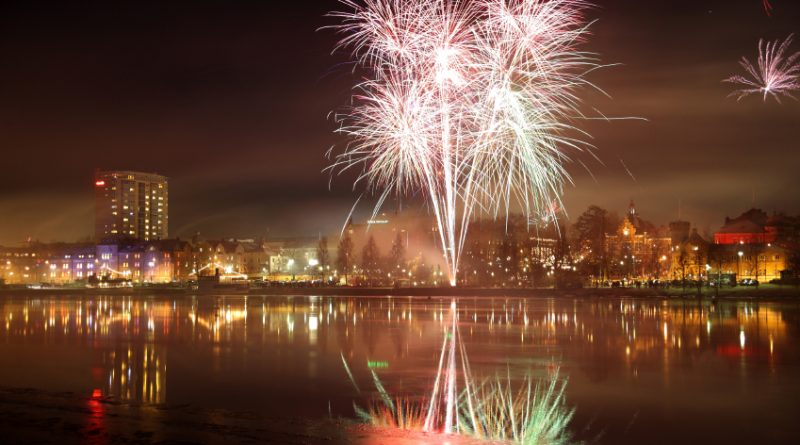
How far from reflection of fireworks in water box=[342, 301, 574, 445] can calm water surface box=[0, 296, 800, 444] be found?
0.39m

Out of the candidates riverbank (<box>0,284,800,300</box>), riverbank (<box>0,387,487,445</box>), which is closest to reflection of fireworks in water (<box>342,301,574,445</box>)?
riverbank (<box>0,387,487,445</box>)

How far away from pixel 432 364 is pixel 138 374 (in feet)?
20.9

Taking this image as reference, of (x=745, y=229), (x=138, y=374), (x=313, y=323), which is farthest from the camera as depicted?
(x=745, y=229)

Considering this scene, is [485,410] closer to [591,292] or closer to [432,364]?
[432,364]

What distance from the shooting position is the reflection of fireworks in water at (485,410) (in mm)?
10195

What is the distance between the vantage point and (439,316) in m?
33.1

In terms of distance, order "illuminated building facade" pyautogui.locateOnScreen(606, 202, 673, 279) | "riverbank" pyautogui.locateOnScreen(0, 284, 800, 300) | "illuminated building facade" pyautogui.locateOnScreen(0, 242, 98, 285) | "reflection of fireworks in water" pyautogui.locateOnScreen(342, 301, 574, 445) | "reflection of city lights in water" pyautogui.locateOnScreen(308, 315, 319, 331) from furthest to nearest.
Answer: "illuminated building facade" pyautogui.locateOnScreen(0, 242, 98, 285)
"illuminated building facade" pyautogui.locateOnScreen(606, 202, 673, 279)
"riverbank" pyautogui.locateOnScreen(0, 284, 800, 300)
"reflection of city lights in water" pyautogui.locateOnScreen(308, 315, 319, 331)
"reflection of fireworks in water" pyautogui.locateOnScreen(342, 301, 574, 445)

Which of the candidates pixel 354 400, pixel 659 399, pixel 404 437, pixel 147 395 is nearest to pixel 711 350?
pixel 659 399

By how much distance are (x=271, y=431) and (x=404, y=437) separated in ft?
A: 6.10

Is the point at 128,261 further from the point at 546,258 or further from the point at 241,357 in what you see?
the point at 241,357

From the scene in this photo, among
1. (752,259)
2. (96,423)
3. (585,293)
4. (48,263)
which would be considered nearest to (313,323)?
(96,423)

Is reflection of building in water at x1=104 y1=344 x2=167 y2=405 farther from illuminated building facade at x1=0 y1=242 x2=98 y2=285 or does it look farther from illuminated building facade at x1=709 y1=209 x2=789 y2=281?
illuminated building facade at x1=0 y1=242 x2=98 y2=285

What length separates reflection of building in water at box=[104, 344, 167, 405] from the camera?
12.9 metres

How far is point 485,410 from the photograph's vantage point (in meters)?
11.6
